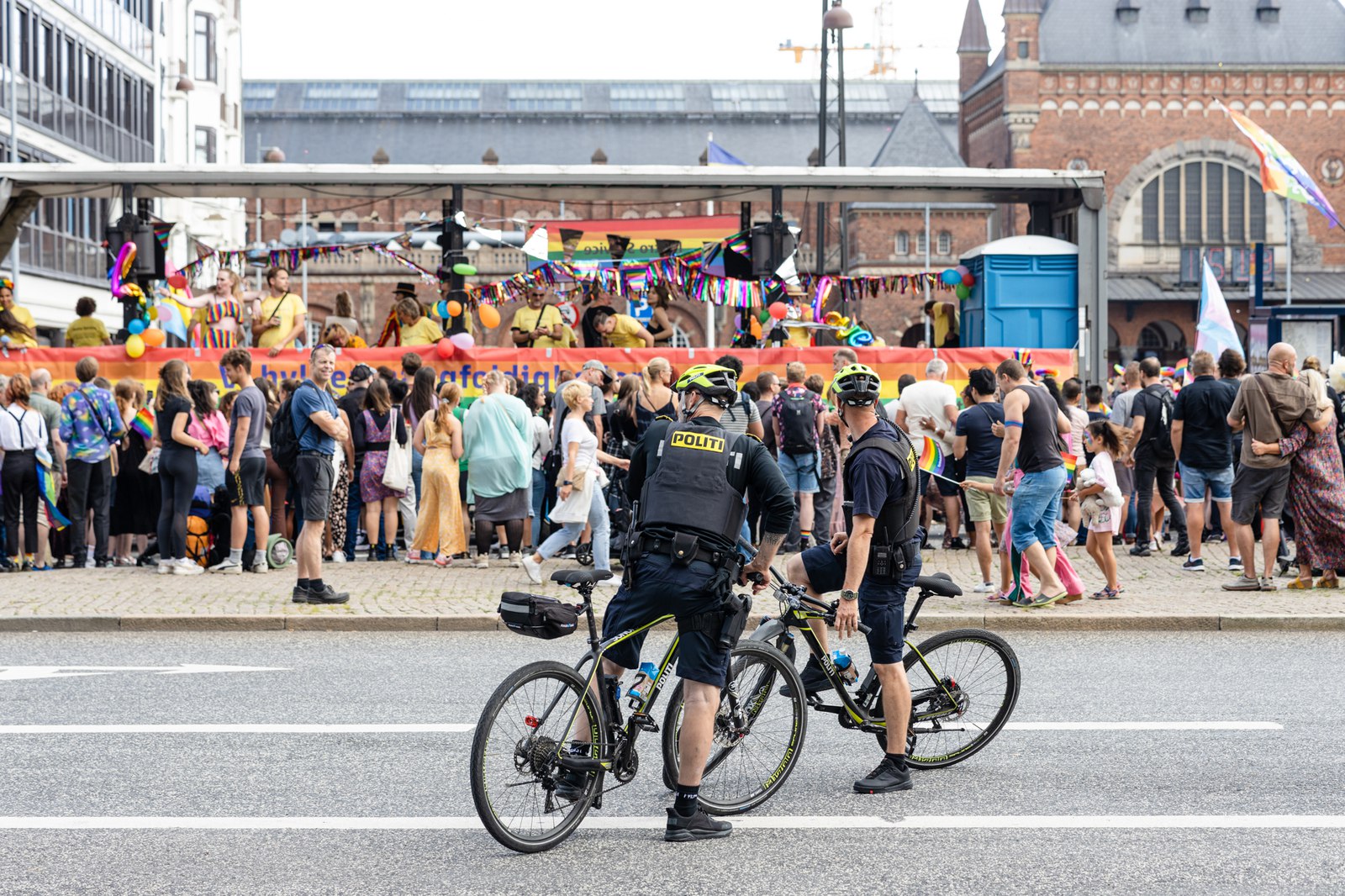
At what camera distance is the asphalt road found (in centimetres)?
516

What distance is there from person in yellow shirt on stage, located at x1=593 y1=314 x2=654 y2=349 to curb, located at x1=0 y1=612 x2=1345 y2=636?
620 cm

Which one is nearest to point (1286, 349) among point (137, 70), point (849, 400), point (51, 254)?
point (849, 400)

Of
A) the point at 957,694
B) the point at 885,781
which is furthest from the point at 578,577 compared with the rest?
the point at 957,694

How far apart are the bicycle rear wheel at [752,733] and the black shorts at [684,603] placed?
35 cm

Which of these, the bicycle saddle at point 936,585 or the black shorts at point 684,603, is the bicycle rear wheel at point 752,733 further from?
the bicycle saddle at point 936,585

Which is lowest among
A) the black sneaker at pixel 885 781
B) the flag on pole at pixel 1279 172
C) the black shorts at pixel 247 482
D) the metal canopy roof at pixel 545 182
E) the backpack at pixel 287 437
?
the black sneaker at pixel 885 781

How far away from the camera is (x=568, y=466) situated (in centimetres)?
1233

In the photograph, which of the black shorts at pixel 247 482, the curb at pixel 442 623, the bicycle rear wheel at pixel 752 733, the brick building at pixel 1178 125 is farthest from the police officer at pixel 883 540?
the brick building at pixel 1178 125

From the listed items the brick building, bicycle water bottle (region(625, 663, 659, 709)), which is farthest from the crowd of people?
the brick building

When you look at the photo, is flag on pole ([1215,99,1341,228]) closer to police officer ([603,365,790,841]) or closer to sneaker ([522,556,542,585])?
sneaker ([522,556,542,585])

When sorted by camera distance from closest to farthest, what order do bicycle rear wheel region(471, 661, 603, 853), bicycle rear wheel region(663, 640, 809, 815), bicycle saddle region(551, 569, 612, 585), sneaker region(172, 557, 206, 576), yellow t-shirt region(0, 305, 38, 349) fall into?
bicycle rear wheel region(471, 661, 603, 853), bicycle saddle region(551, 569, 612, 585), bicycle rear wheel region(663, 640, 809, 815), sneaker region(172, 557, 206, 576), yellow t-shirt region(0, 305, 38, 349)

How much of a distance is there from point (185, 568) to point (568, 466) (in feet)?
11.8

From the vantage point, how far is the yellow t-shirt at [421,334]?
16625 mm

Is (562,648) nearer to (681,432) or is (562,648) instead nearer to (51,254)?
(681,432)
